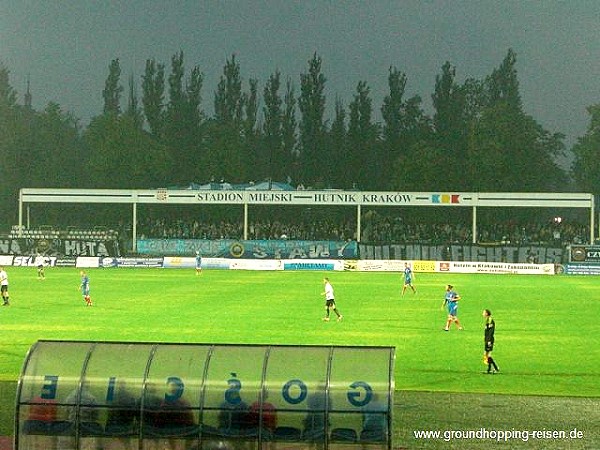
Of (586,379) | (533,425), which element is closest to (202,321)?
(586,379)

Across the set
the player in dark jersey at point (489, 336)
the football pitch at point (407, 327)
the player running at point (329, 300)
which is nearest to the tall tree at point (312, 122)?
the football pitch at point (407, 327)

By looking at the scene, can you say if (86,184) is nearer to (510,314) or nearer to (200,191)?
(200,191)

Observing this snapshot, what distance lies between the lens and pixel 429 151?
105 metres

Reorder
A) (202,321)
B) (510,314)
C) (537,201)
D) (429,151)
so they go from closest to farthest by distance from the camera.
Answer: (202,321), (510,314), (537,201), (429,151)

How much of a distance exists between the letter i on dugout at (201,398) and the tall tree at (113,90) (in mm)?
115559

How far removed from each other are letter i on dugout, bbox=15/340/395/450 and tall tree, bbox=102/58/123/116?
379ft

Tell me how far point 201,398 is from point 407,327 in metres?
27.3

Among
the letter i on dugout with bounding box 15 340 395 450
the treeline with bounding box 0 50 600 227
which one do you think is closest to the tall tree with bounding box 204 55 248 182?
the treeline with bounding box 0 50 600 227

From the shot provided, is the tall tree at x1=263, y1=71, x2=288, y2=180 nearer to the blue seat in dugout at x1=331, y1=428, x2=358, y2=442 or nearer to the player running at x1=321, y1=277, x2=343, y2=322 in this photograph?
the player running at x1=321, y1=277, x2=343, y2=322

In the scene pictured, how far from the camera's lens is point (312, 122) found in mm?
117875

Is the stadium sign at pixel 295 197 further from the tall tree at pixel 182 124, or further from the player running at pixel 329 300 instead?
the player running at pixel 329 300

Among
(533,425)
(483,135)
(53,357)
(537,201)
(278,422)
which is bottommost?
(533,425)

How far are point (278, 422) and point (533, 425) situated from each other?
10.5 meters

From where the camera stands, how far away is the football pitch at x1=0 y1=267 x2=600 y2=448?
73.4 feet
